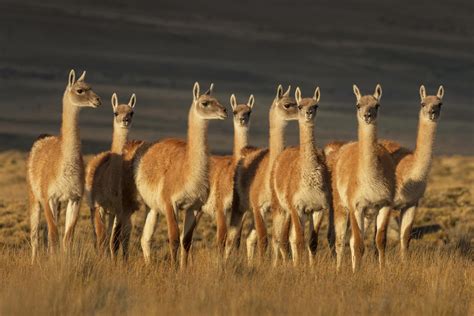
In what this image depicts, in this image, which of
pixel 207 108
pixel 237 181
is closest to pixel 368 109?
pixel 207 108

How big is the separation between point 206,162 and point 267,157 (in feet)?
4.75

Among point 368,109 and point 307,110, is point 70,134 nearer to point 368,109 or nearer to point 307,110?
point 307,110

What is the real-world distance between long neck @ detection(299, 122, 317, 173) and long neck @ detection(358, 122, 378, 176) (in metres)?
0.54

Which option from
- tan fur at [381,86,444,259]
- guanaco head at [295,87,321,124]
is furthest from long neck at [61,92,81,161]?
tan fur at [381,86,444,259]

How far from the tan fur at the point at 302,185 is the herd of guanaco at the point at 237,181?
14 millimetres

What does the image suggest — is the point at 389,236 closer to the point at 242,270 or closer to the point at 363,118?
the point at 363,118

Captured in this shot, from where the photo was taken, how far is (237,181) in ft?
49.6

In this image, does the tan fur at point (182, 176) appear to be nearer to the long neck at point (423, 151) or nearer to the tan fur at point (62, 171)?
the tan fur at point (62, 171)

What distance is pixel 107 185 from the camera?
1505cm

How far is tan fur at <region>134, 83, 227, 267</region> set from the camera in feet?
45.3

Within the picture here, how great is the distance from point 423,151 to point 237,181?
2.43 m

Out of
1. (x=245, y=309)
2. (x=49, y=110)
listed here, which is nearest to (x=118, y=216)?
(x=245, y=309)

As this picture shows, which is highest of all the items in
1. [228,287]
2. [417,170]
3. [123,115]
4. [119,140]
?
[123,115]

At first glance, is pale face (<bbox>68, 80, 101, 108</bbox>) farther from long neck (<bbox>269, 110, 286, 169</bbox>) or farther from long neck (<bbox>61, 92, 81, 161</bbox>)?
long neck (<bbox>269, 110, 286, 169</bbox>)
